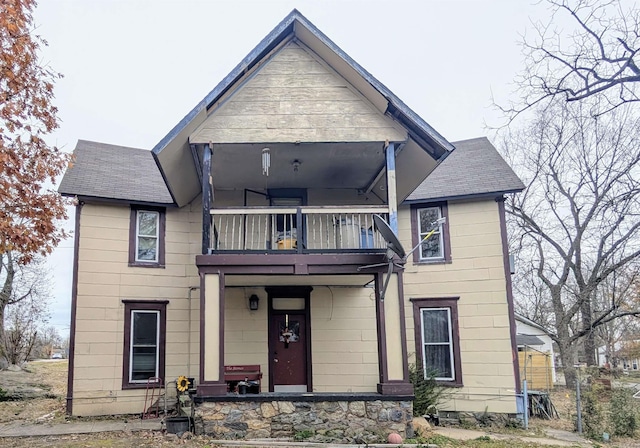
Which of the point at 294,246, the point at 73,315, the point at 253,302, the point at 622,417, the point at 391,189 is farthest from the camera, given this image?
the point at 253,302

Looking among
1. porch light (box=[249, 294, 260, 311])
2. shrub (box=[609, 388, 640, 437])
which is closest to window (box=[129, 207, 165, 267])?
porch light (box=[249, 294, 260, 311])

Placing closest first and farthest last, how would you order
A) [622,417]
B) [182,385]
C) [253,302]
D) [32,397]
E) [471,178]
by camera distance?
[182,385]
[622,417]
[253,302]
[471,178]
[32,397]

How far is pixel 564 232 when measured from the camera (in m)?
21.4

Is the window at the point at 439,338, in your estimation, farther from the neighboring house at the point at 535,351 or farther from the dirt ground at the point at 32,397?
the neighboring house at the point at 535,351

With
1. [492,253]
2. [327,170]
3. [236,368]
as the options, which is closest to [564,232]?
[492,253]

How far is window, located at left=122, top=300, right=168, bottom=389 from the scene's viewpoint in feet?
35.9

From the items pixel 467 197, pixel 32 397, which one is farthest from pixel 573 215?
pixel 32 397

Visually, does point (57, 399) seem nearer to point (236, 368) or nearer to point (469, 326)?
point (236, 368)

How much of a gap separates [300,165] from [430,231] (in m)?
3.58

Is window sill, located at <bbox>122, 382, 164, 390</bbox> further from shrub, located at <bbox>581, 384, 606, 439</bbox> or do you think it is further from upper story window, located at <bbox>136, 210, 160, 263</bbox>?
shrub, located at <bbox>581, 384, 606, 439</bbox>

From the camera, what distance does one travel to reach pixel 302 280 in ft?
35.9

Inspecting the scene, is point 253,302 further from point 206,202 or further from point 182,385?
point 206,202

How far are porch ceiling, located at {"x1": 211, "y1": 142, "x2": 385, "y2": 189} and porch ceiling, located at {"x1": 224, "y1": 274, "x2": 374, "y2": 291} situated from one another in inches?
91.8

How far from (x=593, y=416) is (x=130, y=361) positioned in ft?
32.1
